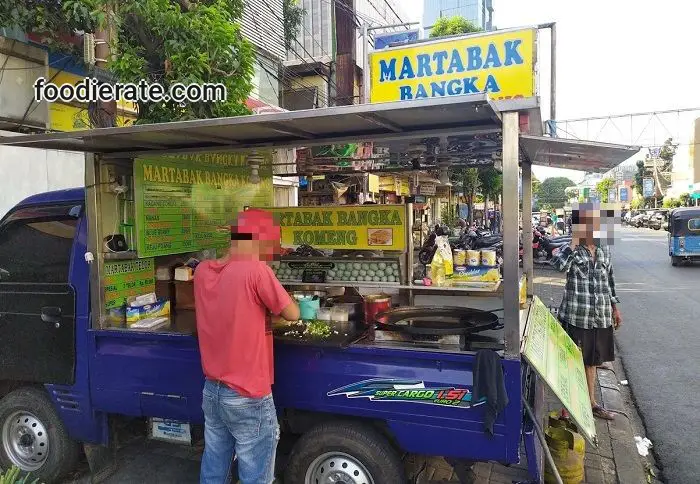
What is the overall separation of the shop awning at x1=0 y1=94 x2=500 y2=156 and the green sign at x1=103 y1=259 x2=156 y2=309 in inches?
Answer: 32.4

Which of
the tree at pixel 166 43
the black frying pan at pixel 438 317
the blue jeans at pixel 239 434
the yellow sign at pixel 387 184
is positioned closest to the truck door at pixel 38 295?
the blue jeans at pixel 239 434

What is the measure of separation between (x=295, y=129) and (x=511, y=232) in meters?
1.43

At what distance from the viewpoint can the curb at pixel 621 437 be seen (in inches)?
151

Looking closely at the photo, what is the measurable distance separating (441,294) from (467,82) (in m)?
2.72

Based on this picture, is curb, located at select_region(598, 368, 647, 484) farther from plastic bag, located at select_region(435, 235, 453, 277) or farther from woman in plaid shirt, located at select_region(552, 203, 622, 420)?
plastic bag, located at select_region(435, 235, 453, 277)

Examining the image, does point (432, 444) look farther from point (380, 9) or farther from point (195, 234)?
point (380, 9)

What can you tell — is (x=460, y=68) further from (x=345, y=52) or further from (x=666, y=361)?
(x=345, y=52)

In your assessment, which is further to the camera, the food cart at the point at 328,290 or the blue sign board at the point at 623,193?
the blue sign board at the point at 623,193

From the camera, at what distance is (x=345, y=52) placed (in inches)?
675

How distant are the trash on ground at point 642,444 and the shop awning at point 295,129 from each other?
317cm

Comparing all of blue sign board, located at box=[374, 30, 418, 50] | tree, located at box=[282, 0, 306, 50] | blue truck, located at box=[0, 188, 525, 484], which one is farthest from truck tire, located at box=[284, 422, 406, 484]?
tree, located at box=[282, 0, 306, 50]

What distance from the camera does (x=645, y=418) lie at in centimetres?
496

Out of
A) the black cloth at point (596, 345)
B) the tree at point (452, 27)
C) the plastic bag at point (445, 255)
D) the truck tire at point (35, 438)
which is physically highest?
the tree at point (452, 27)

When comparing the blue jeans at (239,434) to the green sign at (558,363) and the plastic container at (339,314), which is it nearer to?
the plastic container at (339,314)
